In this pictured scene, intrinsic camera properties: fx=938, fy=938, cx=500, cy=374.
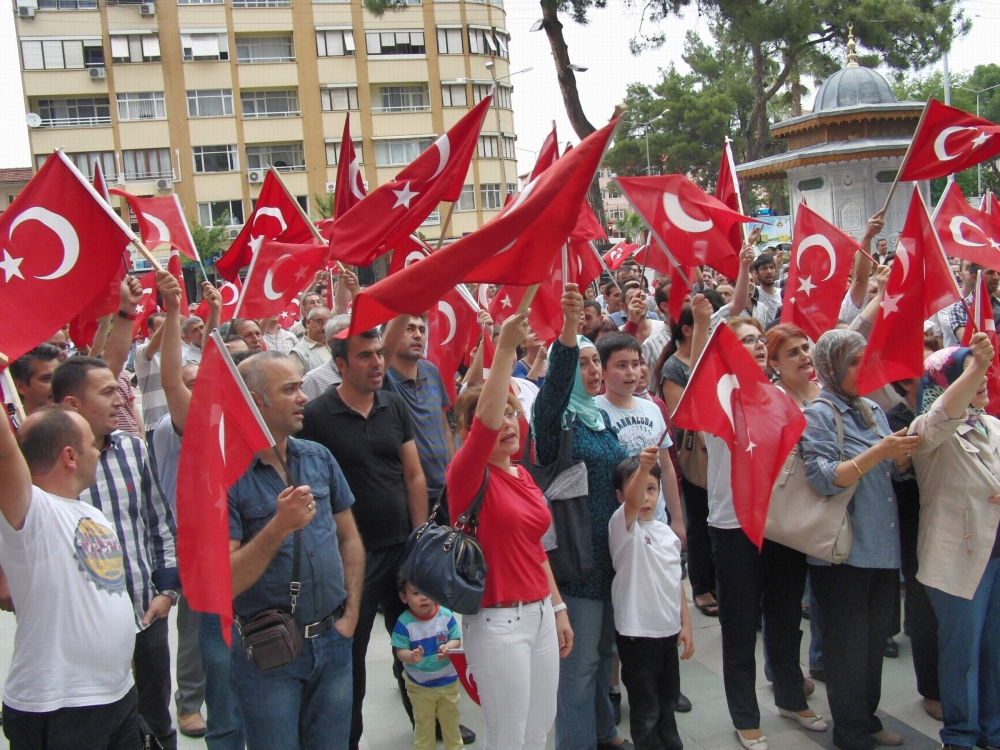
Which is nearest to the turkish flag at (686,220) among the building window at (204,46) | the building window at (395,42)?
the building window at (395,42)

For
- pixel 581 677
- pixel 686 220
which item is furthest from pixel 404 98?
pixel 581 677

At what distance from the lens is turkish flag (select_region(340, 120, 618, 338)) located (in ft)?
9.40

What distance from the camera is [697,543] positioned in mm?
6031

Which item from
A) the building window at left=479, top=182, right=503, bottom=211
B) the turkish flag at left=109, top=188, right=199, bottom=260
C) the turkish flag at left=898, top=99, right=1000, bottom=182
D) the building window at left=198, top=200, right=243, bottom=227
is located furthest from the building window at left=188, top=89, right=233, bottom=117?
the turkish flag at left=898, top=99, right=1000, bottom=182

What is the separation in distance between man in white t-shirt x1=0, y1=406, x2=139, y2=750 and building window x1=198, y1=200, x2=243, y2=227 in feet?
135

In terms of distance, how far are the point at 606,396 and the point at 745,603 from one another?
3.85ft

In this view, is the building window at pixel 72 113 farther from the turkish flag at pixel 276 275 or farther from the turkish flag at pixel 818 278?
the turkish flag at pixel 818 278

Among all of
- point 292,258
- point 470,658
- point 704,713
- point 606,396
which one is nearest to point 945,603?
point 704,713

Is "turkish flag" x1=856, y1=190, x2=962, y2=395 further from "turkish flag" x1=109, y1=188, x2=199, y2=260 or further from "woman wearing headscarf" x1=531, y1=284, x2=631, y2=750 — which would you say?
"turkish flag" x1=109, y1=188, x2=199, y2=260

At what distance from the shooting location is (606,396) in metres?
4.48

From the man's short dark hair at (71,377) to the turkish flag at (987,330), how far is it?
365 centimetres

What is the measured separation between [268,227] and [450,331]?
7.20ft

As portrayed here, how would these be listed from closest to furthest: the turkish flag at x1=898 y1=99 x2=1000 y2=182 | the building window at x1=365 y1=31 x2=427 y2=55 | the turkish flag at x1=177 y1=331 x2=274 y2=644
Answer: the turkish flag at x1=177 y1=331 x2=274 y2=644 → the turkish flag at x1=898 y1=99 x2=1000 y2=182 → the building window at x1=365 y1=31 x2=427 y2=55

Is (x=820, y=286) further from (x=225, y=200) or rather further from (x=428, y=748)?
(x=225, y=200)
